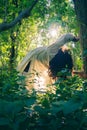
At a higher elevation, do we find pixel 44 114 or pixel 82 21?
pixel 82 21

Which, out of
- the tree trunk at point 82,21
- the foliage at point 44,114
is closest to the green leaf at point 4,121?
the foliage at point 44,114

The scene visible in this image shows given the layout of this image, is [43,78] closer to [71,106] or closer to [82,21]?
[82,21]

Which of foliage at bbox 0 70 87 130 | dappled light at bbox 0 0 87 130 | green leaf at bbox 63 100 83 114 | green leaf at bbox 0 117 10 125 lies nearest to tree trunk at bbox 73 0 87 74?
dappled light at bbox 0 0 87 130

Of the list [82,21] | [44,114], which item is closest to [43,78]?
[82,21]

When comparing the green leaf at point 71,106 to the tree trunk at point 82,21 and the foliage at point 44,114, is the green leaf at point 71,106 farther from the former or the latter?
the tree trunk at point 82,21

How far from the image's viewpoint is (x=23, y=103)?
6.92ft

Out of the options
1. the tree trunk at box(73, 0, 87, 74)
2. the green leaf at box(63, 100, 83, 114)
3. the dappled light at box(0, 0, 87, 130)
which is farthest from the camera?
the tree trunk at box(73, 0, 87, 74)

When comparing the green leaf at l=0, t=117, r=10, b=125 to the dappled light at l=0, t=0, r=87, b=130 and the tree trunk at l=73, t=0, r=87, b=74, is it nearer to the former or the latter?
the dappled light at l=0, t=0, r=87, b=130

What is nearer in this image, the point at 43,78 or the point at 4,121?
the point at 4,121

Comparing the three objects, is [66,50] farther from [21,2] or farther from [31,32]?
[31,32]

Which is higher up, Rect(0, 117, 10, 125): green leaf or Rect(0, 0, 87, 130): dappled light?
Rect(0, 0, 87, 130): dappled light

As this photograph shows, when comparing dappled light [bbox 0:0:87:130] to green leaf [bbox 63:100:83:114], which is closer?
green leaf [bbox 63:100:83:114]

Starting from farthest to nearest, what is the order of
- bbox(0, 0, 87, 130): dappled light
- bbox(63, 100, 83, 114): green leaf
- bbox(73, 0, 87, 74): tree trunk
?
bbox(73, 0, 87, 74): tree trunk < bbox(0, 0, 87, 130): dappled light < bbox(63, 100, 83, 114): green leaf

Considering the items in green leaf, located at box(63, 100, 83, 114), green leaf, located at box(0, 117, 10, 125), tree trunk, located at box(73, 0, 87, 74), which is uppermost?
tree trunk, located at box(73, 0, 87, 74)
